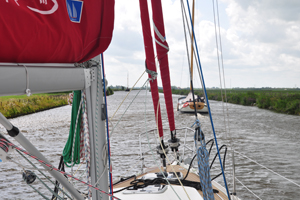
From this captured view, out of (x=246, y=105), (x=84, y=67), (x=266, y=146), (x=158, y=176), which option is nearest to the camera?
(x=84, y=67)

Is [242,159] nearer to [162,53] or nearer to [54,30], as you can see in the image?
[162,53]

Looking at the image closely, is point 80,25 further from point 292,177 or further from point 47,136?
point 47,136

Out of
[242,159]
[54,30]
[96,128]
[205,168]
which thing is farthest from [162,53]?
[242,159]

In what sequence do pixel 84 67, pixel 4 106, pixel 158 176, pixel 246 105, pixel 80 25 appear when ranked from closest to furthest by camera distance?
pixel 80 25 < pixel 84 67 < pixel 158 176 < pixel 4 106 < pixel 246 105

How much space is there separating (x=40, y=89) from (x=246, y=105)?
32.6 meters

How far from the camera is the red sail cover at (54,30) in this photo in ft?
3.44

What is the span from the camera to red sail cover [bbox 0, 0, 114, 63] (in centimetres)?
105

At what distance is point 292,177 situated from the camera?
655 centimetres

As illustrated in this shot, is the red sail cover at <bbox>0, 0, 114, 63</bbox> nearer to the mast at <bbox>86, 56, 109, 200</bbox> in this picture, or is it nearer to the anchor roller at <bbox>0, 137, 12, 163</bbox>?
the mast at <bbox>86, 56, 109, 200</bbox>

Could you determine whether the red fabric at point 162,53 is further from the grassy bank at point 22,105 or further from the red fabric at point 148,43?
the grassy bank at point 22,105

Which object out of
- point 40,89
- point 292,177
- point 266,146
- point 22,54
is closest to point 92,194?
point 40,89

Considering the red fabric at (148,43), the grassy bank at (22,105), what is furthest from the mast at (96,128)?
the grassy bank at (22,105)

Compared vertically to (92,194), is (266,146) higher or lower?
lower

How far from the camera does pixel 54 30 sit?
1.19m
